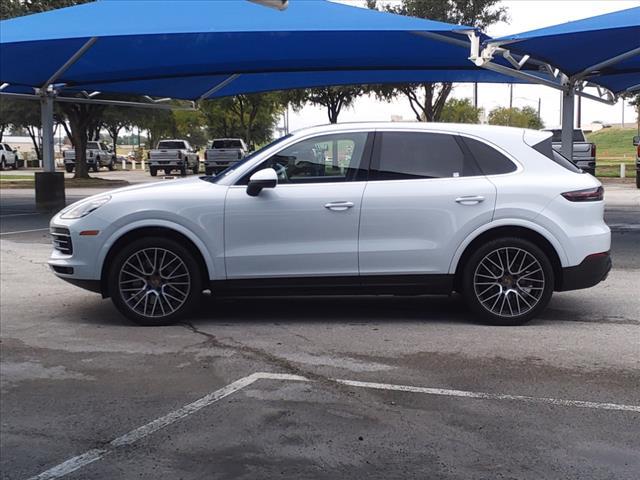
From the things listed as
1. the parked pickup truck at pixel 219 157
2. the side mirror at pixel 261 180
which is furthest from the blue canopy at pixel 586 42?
the parked pickup truck at pixel 219 157

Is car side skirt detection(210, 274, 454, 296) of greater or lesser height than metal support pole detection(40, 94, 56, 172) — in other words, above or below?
below

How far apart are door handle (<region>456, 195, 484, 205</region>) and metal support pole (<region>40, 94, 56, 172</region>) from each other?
13277 mm

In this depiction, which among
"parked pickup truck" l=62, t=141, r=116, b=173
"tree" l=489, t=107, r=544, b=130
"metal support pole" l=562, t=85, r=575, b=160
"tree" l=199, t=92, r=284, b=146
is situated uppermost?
"tree" l=489, t=107, r=544, b=130

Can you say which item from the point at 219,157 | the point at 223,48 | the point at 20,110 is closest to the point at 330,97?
the point at 219,157

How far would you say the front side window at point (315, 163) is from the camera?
6.41 metres

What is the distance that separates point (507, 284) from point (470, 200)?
2.82ft

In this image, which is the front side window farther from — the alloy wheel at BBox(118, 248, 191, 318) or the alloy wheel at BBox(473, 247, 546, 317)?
the alloy wheel at BBox(473, 247, 546, 317)

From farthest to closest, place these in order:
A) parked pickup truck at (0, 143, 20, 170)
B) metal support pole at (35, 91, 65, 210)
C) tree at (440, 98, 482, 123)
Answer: tree at (440, 98, 482, 123), parked pickup truck at (0, 143, 20, 170), metal support pole at (35, 91, 65, 210)

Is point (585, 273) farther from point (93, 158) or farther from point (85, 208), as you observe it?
point (93, 158)

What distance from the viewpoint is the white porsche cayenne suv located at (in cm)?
628

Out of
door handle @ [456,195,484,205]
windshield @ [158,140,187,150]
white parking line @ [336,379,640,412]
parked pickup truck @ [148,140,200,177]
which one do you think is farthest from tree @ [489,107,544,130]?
white parking line @ [336,379,640,412]

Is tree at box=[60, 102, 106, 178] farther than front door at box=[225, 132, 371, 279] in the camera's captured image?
Yes

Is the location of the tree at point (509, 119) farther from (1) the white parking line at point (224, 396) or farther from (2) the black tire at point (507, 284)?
(1) the white parking line at point (224, 396)

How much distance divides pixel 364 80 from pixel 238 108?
111 feet
